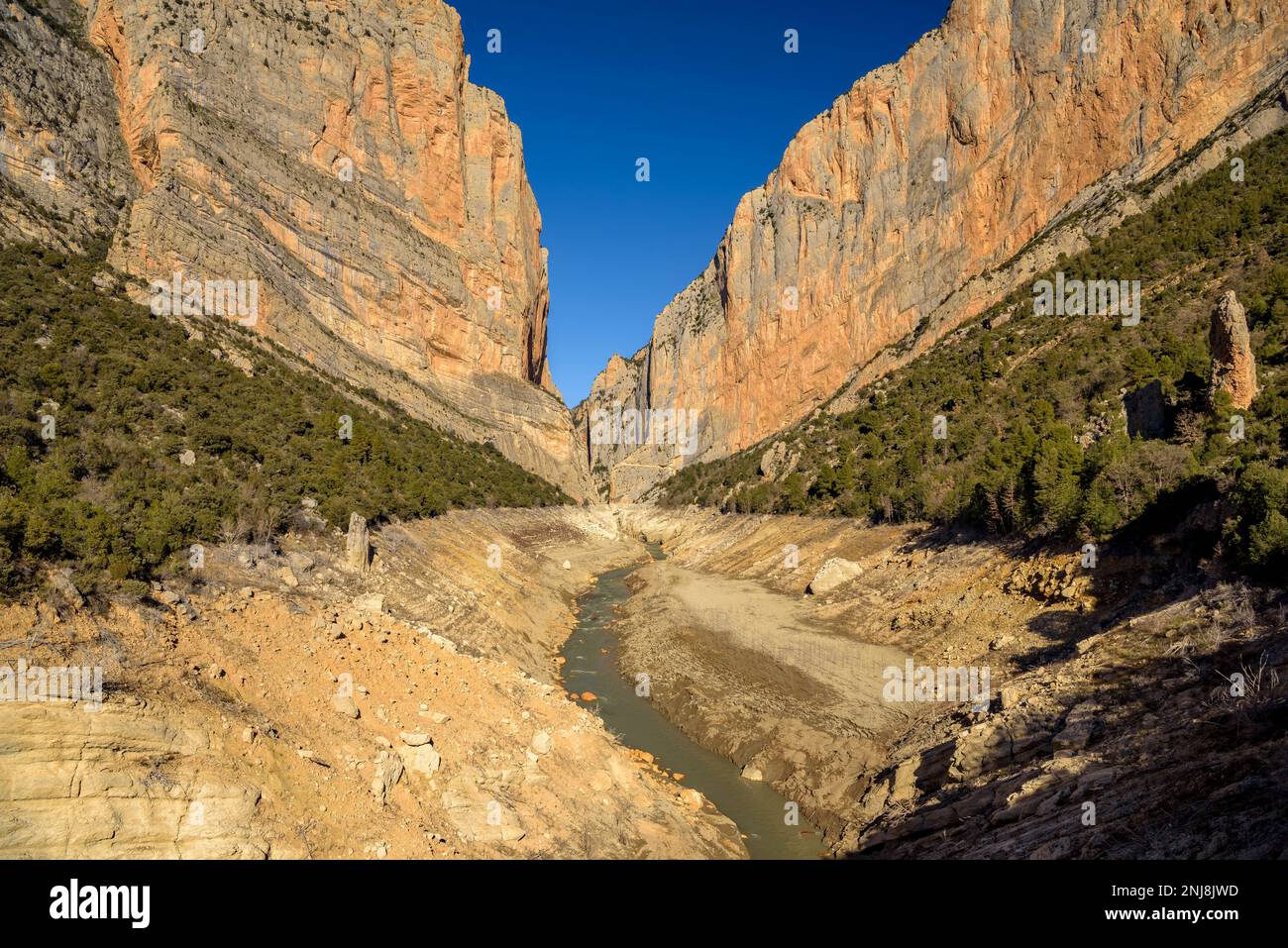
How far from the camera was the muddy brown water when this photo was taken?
12930 millimetres

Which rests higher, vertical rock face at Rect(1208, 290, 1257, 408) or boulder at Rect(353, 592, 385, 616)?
vertical rock face at Rect(1208, 290, 1257, 408)

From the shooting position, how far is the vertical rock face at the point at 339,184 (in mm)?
45625

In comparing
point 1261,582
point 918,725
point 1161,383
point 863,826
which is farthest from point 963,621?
point 1161,383

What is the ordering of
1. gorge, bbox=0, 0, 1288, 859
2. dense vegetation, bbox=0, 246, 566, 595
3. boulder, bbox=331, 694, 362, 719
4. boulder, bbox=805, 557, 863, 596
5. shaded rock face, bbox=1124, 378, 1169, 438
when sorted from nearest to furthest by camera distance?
1. gorge, bbox=0, 0, 1288, 859
2. boulder, bbox=331, 694, 362, 719
3. dense vegetation, bbox=0, 246, 566, 595
4. shaded rock face, bbox=1124, 378, 1169, 438
5. boulder, bbox=805, 557, 863, 596

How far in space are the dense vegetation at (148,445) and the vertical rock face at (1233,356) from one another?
31265 millimetres

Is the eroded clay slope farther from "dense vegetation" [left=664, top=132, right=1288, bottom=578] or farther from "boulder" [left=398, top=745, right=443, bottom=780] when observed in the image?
"dense vegetation" [left=664, top=132, right=1288, bottom=578]

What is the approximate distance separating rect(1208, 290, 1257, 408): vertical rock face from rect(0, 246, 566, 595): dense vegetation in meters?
31.3

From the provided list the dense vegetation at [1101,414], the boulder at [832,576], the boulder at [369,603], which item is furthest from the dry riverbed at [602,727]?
the boulder at [832,576]

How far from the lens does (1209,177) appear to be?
157ft

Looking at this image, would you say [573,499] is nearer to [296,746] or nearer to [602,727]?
[602,727]

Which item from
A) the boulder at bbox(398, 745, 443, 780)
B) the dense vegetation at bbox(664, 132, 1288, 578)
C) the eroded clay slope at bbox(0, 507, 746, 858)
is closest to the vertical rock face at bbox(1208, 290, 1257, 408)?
the dense vegetation at bbox(664, 132, 1288, 578)

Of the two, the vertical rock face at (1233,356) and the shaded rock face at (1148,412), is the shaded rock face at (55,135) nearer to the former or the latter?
the vertical rock face at (1233,356)
